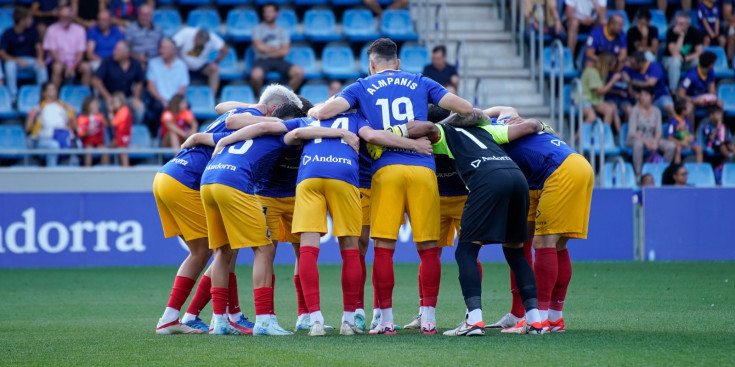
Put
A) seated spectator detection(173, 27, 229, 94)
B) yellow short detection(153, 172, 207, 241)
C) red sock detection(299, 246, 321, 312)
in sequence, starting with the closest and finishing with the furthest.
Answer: red sock detection(299, 246, 321, 312), yellow short detection(153, 172, 207, 241), seated spectator detection(173, 27, 229, 94)

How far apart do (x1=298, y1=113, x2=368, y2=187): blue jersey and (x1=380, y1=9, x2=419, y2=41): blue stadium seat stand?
11.5 meters

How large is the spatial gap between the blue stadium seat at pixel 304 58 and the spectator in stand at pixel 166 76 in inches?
83.7

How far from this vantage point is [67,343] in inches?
267

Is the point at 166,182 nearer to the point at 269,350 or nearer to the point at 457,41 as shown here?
the point at 269,350

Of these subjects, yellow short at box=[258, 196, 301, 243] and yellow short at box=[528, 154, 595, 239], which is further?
yellow short at box=[258, 196, 301, 243]

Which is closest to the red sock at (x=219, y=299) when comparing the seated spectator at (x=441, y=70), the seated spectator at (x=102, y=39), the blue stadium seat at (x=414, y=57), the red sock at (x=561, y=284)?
the red sock at (x=561, y=284)

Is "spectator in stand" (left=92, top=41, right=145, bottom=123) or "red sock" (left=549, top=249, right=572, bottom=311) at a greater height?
"spectator in stand" (left=92, top=41, right=145, bottom=123)

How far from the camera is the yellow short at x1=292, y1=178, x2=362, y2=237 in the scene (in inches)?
277

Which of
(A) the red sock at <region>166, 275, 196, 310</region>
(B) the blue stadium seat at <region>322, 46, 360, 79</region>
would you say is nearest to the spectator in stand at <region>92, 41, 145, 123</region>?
(B) the blue stadium seat at <region>322, 46, 360, 79</region>

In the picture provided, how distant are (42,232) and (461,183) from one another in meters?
8.76

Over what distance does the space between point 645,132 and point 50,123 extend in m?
9.79

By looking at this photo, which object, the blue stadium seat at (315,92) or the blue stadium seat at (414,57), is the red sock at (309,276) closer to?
the blue stadium seat at (315,92)

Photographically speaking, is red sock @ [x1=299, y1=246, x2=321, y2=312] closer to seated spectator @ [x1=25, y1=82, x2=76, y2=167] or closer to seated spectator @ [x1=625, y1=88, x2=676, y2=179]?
seated spectator @ [x1=25, y1=82, x2=76, y2=167]

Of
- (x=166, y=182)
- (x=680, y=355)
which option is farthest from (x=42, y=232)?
(x=680, y=355)
